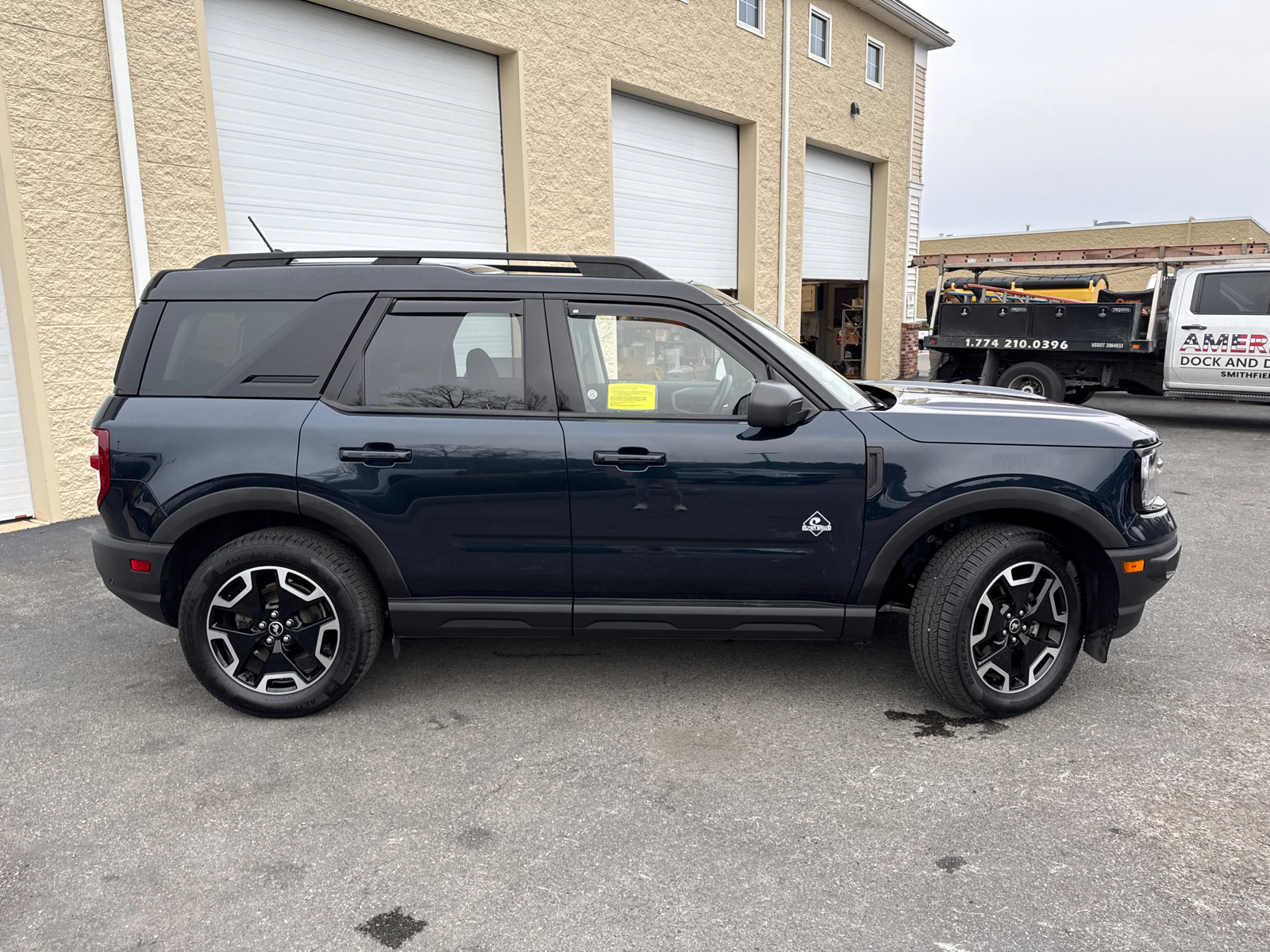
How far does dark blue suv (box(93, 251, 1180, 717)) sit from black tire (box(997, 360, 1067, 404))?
9.89 m

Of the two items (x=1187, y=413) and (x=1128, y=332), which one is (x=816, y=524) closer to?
(x=1128, y=332)

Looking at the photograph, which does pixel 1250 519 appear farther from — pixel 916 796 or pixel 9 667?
pixel 9 667

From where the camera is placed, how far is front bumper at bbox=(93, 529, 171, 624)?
356 cm

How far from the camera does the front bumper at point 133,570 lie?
3.56m

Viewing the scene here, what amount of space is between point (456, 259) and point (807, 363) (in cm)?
163

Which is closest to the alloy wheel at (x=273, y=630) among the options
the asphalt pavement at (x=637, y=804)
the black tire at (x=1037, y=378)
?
the asphalt pavement at (x=637, y=804)

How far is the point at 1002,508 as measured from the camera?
3502mm

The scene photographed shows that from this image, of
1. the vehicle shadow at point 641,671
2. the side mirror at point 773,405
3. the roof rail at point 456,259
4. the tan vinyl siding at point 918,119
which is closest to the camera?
the side mirror at point 773,405

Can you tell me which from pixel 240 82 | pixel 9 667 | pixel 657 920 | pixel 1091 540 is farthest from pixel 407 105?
pixel 657 920

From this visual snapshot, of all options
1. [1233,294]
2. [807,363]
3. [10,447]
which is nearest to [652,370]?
[807,363]

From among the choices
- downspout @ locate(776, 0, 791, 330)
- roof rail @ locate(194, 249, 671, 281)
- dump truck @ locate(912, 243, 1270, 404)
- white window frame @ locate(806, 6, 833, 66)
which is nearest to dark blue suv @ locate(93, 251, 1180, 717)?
roof rail @ locate(194, 249, 671, 281)

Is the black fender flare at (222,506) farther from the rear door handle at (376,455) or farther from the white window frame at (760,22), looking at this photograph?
the white window frame at (760,22)

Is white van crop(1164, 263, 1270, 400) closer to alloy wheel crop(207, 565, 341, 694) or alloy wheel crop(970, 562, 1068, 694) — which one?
alloy wheel crop(970, 562, 1068, 694)

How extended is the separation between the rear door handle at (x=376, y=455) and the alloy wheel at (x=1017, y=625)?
7.82ft
